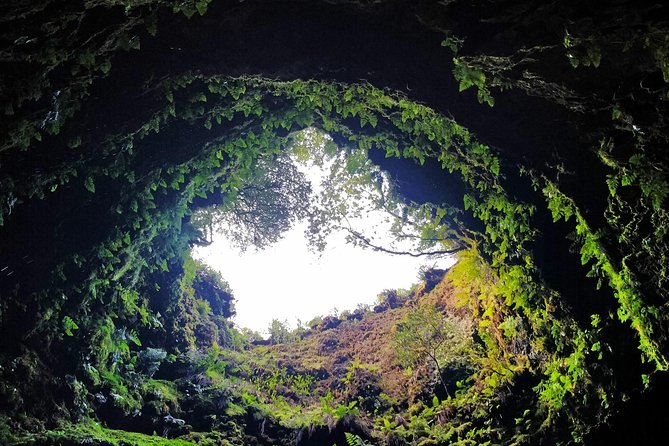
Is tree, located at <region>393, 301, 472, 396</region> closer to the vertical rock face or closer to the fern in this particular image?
the vertical rock face

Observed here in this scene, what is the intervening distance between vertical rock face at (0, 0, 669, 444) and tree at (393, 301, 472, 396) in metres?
1.35

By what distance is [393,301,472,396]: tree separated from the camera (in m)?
11.1

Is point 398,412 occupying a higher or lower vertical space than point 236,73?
lower

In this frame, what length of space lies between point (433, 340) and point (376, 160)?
6.13 metres

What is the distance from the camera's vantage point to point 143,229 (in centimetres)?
806

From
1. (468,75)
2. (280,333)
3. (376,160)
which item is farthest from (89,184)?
(280,333)

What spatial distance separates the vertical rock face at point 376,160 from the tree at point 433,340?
135 centimetres

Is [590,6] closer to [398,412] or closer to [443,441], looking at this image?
[443,441]

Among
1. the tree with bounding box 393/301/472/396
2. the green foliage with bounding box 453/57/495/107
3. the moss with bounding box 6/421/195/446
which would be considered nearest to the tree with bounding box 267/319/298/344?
the tree with bounding box 393/301/472/396

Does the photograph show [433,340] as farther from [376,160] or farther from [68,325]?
[68,325]

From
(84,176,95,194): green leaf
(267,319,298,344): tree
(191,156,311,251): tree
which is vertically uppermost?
(191,156,311,251): tree

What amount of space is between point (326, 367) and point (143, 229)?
32.8 feet

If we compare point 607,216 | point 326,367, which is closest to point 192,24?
point 607,216

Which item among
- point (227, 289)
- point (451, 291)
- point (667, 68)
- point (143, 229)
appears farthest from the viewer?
point (227, 289)
